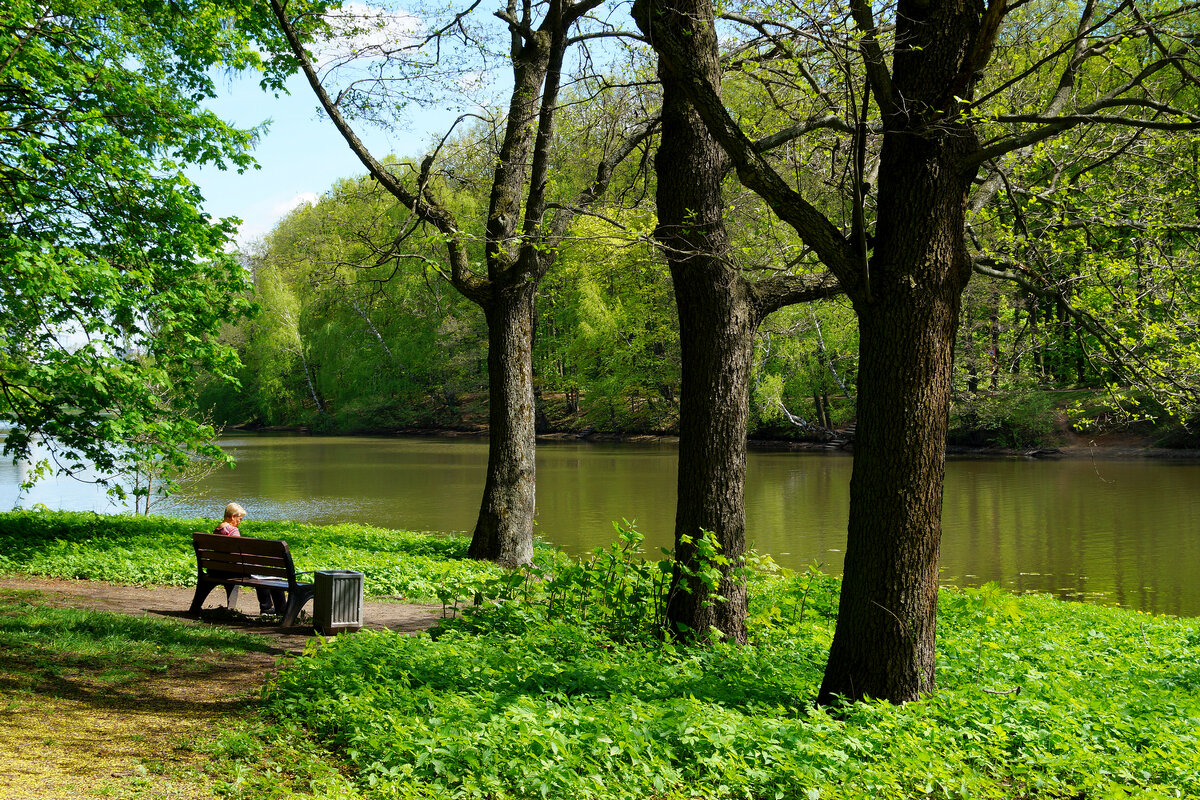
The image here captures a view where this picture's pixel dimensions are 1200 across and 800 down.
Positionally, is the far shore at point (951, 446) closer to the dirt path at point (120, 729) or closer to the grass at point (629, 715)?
the grass at point (629, 715)

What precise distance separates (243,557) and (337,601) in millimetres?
1133

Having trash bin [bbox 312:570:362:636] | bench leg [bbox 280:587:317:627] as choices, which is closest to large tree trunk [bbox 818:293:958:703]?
trash bin [bbox 312:570:362:636]

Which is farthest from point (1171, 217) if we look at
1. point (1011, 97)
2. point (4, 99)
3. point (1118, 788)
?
point (4, 99)

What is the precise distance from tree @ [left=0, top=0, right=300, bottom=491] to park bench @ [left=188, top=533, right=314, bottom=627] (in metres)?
1.96

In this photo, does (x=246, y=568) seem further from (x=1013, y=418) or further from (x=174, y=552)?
(x=1013, y=418)

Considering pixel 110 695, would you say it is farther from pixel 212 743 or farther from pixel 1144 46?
pixel 1144 46

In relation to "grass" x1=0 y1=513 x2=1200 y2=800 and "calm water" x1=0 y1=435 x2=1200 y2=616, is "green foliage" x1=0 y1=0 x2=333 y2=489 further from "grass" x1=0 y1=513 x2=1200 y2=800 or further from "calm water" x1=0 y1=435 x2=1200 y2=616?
"calm water" x1=0 y1=435 x2=1200 y2=616

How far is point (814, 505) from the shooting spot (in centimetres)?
2105

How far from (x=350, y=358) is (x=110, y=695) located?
50011mm

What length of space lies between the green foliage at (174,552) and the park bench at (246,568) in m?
1.17

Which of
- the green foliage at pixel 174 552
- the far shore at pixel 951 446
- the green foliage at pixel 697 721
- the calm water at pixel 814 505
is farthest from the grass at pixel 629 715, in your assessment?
the far shore at pixel 951 446

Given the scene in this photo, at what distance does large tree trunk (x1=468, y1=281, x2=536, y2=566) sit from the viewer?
35.7ft

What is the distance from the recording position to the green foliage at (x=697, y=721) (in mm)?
3613

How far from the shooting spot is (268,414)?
61406 mm
